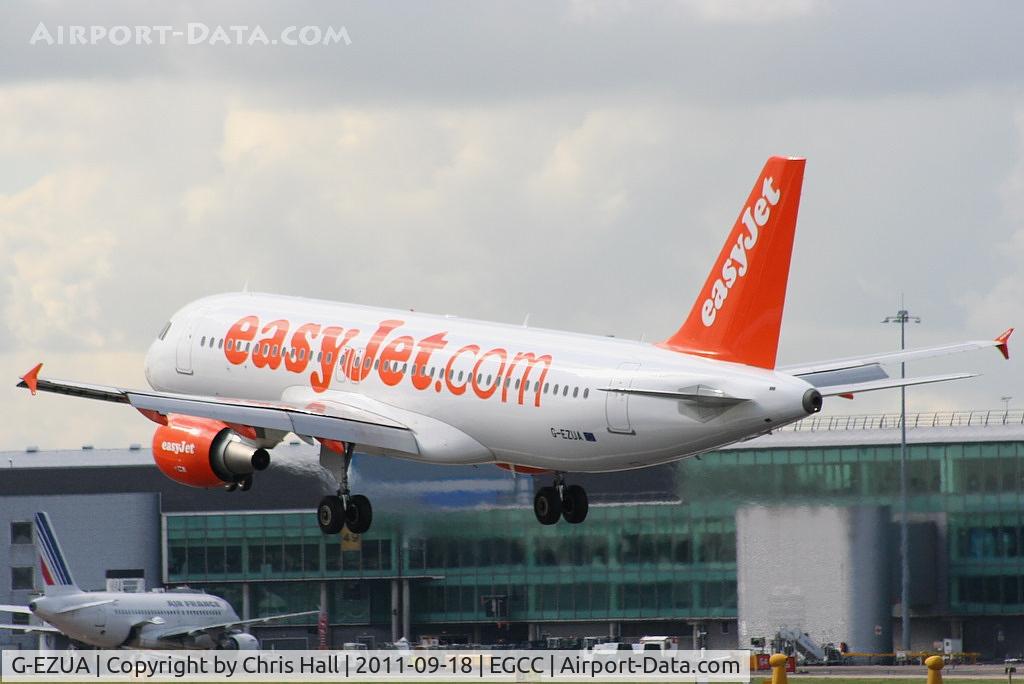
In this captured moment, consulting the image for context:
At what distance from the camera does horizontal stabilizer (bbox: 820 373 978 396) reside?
164 ft

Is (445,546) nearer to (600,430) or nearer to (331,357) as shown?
(331,357)

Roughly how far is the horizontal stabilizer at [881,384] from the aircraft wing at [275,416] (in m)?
11.5

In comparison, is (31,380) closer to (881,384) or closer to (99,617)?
(881,384)

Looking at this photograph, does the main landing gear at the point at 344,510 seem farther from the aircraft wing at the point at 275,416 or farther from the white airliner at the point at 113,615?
the white airliner at the point at 113,615

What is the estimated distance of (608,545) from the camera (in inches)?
4572

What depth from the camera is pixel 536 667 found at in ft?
288

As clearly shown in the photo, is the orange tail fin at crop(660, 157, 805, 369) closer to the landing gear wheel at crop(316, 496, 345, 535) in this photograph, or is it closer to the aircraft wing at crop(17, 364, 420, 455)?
the aircraft wing at crop(17, 364, 420, 455)

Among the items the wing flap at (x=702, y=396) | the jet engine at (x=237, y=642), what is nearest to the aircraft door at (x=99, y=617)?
the jet engine at (x=237, y=642)

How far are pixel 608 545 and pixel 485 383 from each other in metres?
62.7

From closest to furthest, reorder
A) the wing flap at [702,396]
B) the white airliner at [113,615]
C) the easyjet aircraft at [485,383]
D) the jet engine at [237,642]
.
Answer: the wing flap at [702,396], the easyjet aircraft at [485,383], the white airliner at [113,615], the jet engine at [237,642]

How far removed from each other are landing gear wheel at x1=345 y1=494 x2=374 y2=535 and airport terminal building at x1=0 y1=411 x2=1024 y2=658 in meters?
41.1

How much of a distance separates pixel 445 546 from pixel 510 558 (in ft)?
16.4

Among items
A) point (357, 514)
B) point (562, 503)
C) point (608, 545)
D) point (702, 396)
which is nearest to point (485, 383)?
point (562, 503)

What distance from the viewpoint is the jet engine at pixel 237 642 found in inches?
4139
